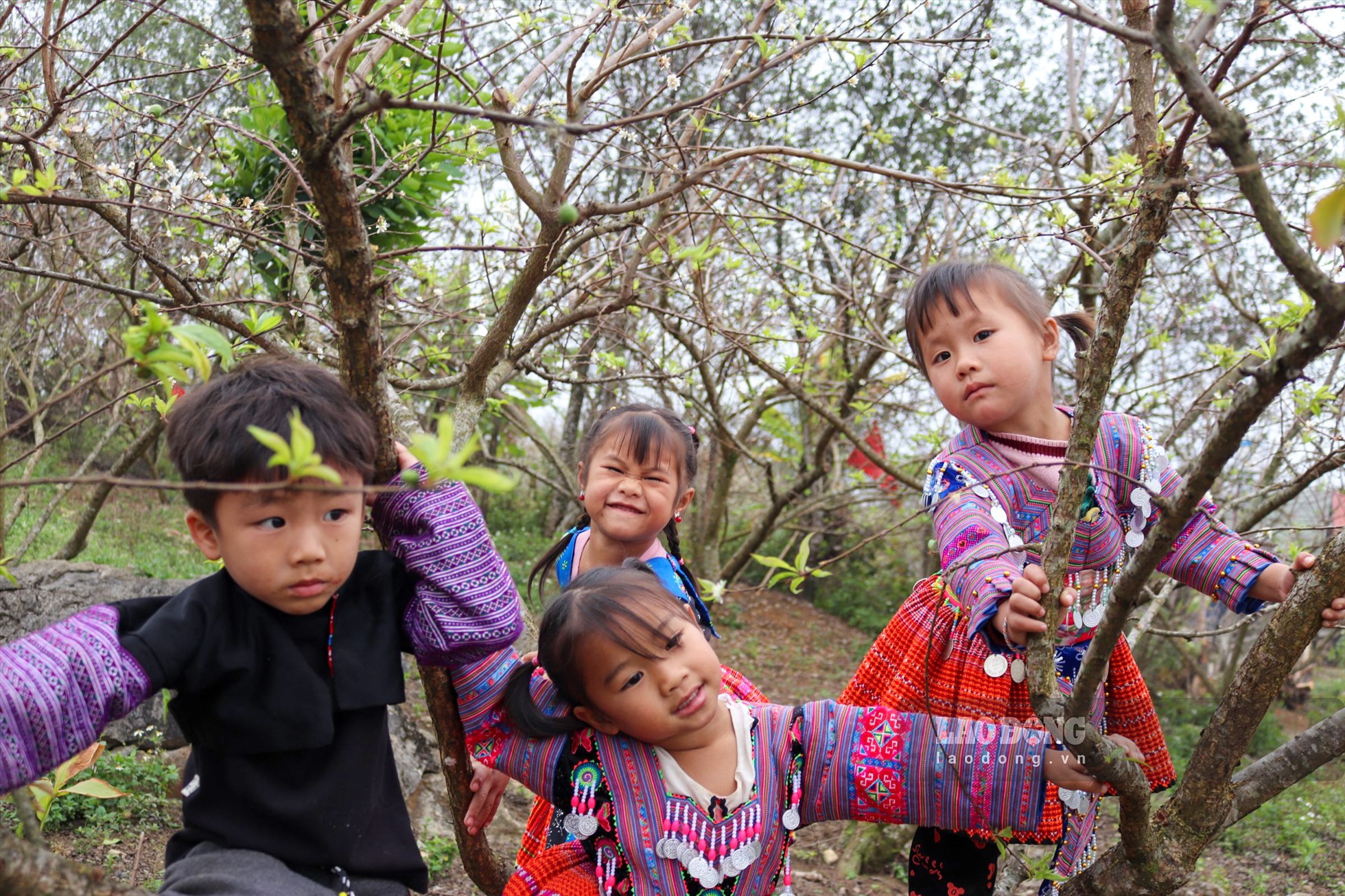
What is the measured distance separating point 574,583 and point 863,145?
7.31 m

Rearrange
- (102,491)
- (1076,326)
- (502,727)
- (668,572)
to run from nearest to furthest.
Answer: (502,727)
(1076,326)
(668,572)
(102,491)

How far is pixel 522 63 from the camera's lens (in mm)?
7238

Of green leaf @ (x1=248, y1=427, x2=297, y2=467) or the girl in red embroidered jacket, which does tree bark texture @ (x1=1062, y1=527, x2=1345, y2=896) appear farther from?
green leaf @ (x1=248, y1=427, x2=297, y2=467)

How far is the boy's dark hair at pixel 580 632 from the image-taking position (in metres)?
1.62

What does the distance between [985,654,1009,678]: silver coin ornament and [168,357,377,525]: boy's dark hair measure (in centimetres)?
101

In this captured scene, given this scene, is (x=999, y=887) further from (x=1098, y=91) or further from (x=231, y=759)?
(x=1098, y=91)

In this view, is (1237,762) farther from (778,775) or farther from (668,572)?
(668,572)

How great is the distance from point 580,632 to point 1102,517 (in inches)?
37.3

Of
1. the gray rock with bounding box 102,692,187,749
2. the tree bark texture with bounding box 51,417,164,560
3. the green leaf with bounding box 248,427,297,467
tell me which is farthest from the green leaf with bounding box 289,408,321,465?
the tree bark texture with bounding box 51,417,164,560

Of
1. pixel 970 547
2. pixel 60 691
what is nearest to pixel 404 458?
pixel 60 691

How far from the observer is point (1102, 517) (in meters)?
1.86

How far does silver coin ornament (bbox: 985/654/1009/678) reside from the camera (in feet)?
5.48

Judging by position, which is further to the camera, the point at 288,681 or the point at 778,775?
the point at 778,775

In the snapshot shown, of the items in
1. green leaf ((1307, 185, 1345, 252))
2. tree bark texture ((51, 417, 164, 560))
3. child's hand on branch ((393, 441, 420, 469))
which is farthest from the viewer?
tree bark texture ((51, 417, 164, 560))
